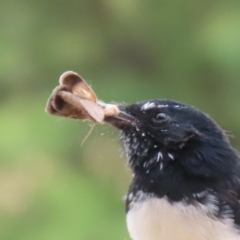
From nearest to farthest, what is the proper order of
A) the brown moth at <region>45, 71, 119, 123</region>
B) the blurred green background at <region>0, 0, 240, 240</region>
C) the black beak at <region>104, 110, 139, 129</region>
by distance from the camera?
the brown moth at <region>45, 71, 119, 123</region> < the black beak at <region>104, 110, 139, 129</region> < the blurred green background at <region>0, 0, 240, 240</region>

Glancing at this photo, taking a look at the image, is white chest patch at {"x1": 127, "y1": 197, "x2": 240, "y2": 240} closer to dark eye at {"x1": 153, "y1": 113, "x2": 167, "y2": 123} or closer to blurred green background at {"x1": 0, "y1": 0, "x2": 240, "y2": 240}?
dark eye at {"x1": 153, "y1": 113, "x2": 167, "y2": 123}

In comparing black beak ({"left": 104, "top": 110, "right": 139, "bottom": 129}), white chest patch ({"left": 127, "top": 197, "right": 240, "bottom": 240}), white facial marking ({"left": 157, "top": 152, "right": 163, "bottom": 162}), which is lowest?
white chest patch ({"left": 127, "top": 197, "right": 240, "bottom": 240})

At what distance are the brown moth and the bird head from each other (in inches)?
2.6

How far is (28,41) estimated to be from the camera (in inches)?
104

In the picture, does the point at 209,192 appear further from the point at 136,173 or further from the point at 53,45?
the point at 53,45

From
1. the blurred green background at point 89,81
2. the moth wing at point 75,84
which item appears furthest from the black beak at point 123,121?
the blurred green background at point 89,81

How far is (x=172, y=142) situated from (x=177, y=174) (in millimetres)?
65

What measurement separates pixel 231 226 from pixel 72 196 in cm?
Answer: 75

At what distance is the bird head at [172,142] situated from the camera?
152 centimetres

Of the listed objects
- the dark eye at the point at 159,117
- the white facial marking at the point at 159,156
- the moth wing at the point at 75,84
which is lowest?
the moth wing at the point at 75,84

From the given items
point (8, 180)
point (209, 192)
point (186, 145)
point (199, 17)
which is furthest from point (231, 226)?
point (199, 17)

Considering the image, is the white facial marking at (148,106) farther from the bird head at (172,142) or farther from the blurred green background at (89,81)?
the blurred green background at (89,81)

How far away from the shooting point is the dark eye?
1.56 m

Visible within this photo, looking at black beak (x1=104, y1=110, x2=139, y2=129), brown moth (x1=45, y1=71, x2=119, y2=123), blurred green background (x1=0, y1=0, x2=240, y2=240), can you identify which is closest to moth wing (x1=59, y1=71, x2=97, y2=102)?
brown moth (x1=45, y1=71, x2=119, y2=123)
